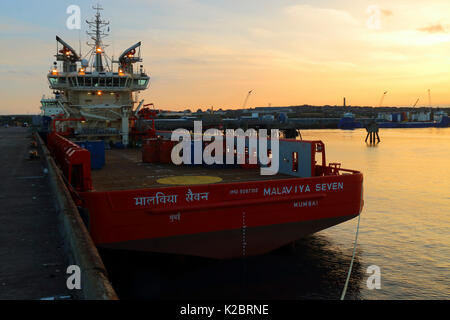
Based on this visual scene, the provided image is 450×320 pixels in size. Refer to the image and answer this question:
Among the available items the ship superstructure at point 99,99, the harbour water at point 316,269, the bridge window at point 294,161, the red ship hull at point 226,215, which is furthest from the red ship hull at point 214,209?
the ship superstructure at point 99,99

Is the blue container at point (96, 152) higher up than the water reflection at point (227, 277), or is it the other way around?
the blue container at point (96, 152)

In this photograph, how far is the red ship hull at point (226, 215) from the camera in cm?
1114

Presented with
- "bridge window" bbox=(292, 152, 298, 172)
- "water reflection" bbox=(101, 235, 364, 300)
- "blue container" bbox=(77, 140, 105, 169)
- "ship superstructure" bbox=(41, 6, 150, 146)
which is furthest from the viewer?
"ship superstructure" bbox=(41, 6, 150, 146)

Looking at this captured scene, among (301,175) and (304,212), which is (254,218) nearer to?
(304,212)

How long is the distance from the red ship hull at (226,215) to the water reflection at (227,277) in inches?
50.5

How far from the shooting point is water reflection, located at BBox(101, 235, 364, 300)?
13.3 meters

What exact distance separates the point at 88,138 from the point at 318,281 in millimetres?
24803

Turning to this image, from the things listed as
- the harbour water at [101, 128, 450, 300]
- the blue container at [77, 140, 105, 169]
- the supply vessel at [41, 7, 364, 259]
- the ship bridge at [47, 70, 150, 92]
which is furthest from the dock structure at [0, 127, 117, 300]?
the ship bridge at [47, 70, 150, 92]

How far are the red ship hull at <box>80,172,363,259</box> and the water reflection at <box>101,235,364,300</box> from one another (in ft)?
4.21

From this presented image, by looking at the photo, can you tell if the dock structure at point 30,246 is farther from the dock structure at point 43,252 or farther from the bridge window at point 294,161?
the bridge window at point 294,161

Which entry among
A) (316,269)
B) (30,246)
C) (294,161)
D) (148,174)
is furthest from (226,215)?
(148,174)

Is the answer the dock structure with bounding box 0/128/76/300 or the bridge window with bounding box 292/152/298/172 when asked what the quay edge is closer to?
the dock structure with bounding box 0/128/76/300

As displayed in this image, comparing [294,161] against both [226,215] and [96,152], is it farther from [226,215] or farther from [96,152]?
[96,152]

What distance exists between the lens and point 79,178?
493 inches
